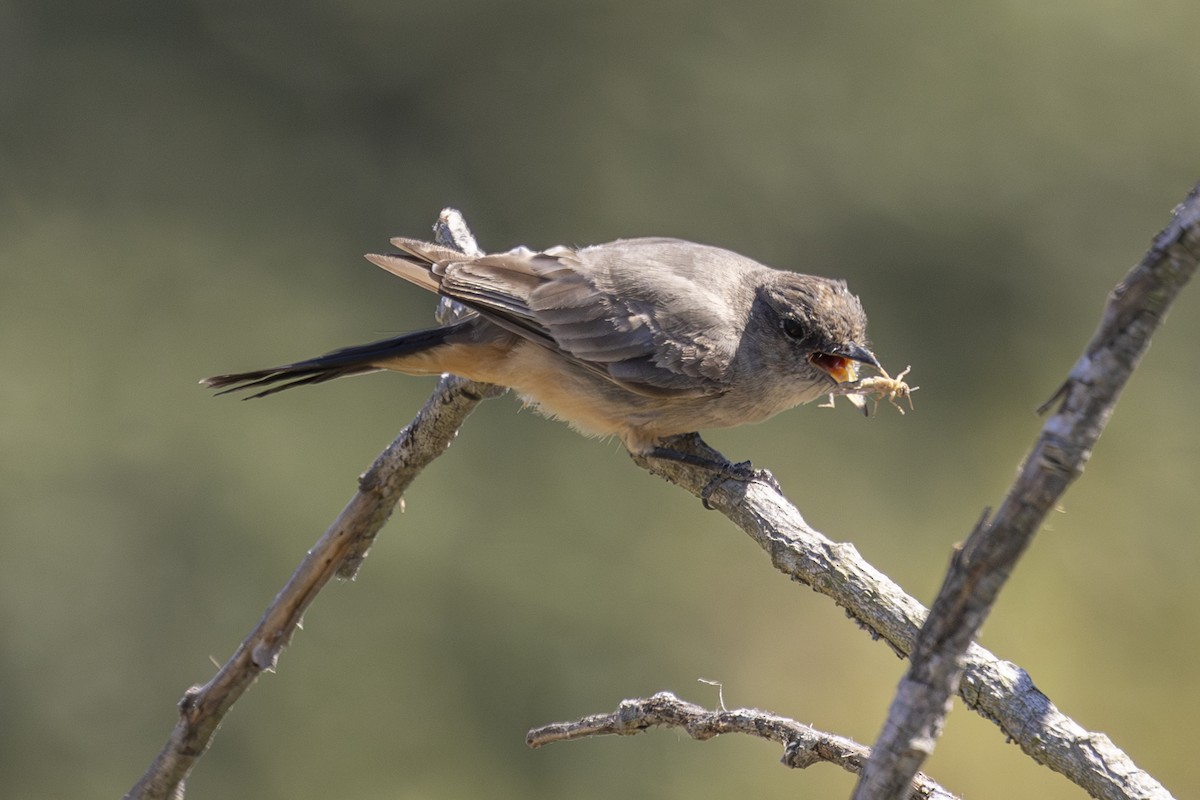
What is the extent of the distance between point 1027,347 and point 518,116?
3.23 m

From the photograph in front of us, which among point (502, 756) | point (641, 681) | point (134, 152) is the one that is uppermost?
point (134, 152)

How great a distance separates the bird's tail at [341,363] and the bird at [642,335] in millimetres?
100

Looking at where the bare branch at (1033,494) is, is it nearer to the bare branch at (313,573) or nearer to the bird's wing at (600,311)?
the bare branch at (313,573)

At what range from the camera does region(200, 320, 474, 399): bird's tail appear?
349cm

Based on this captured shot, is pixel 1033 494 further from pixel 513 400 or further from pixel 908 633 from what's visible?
pixel 513 400

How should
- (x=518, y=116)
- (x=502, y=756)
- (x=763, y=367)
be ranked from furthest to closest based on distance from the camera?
1. (x=518, y=116)
2. (x=502, y=756)
3. (x=763, y=367)

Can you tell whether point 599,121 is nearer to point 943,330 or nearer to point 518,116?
point 518,116

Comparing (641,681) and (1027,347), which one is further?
(1027,347)

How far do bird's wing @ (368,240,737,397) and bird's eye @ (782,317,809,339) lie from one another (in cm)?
19

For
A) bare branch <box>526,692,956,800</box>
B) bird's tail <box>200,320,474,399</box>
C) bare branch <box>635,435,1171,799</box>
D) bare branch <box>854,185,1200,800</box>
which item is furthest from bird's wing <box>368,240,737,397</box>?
bare branch <box>854,185,1200,800</box>

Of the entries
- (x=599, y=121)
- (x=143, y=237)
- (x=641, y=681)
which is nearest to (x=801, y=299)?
(x=641, y=681)

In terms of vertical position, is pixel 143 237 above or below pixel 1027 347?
below

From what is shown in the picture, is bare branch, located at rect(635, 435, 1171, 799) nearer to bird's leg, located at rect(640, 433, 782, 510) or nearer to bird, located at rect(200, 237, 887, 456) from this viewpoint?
bird's leg, located at rect(640, 433, 782, 510)

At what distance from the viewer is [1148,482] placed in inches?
251
